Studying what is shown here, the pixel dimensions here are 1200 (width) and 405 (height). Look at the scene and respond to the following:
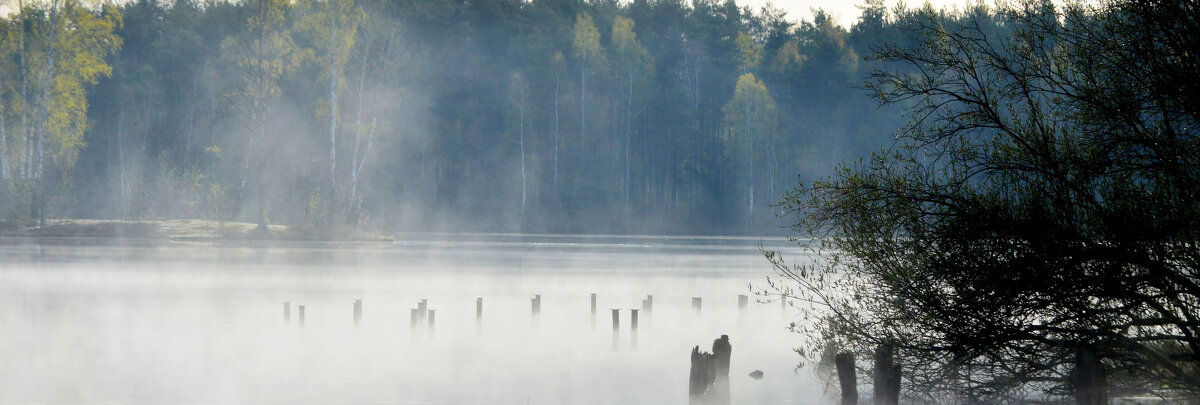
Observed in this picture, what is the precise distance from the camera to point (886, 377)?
1301 cm

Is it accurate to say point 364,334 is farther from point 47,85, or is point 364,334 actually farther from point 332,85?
point 47,85

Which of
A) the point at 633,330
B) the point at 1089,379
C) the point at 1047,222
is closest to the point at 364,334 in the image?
the point at 633,330

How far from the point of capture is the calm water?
53.5ft

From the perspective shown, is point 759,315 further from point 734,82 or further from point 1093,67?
point 734,82

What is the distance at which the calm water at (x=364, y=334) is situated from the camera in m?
16.3

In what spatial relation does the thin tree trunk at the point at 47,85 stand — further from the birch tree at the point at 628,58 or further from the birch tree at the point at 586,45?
the birch tree at the point at 628,58

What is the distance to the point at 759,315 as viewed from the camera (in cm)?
2717

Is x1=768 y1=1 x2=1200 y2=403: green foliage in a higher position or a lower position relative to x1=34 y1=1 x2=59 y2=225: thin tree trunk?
lower

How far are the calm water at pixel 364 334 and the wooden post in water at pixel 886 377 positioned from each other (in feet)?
10.9

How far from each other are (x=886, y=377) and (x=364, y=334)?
1199 centimetres

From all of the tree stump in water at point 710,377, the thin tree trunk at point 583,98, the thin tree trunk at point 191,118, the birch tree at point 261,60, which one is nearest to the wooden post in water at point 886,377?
the tree stump in water at point 710,377

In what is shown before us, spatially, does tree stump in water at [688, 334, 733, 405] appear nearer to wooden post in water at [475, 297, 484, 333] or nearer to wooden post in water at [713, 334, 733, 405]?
wooden post in water at [713, 334, 733, 405]

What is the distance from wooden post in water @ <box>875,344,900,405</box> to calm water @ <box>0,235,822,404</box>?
3.31 meters

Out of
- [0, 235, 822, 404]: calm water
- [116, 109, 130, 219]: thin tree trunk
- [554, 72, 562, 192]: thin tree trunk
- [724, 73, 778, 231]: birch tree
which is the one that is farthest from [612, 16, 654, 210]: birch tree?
[0, 235, 822, 404]: calm water
